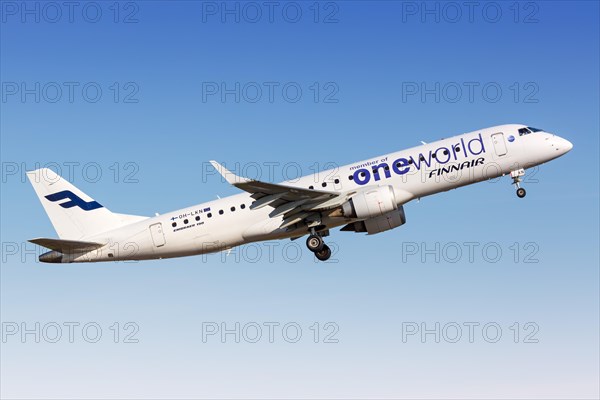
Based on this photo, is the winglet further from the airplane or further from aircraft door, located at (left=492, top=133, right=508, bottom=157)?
aircraft door, located at (left=492, top=133, right=508, bottom=157)

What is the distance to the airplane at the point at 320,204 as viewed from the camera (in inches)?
1702

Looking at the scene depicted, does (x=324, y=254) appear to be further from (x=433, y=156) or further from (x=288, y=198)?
→ (x=433, y=156)

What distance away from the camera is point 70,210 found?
49.1 meters

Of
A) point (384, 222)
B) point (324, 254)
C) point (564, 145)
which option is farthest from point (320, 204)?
point (564, 145)

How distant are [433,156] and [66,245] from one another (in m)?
19.3

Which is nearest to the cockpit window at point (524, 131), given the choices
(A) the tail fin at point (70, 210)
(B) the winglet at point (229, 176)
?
(B) the winglet at point (229, 176)

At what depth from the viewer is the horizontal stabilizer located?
45000 mm

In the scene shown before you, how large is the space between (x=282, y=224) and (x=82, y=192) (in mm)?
12397

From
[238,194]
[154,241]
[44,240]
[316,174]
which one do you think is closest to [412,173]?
[316,174]

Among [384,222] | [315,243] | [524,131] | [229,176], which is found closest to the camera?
[229,176]

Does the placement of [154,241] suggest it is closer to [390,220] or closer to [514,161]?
[390,220]

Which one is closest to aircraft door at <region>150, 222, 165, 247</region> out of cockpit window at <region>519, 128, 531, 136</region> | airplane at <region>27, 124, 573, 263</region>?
airplane at <region>27, 124, 573, 263</region>

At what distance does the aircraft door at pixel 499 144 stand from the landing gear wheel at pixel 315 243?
→ 9.92 meters

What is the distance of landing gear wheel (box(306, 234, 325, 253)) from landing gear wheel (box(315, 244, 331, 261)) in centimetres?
48
